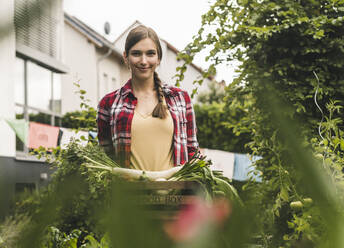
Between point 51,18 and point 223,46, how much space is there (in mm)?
2662

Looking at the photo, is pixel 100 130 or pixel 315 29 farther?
pixel 315 29

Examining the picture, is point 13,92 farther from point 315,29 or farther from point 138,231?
point 315,29

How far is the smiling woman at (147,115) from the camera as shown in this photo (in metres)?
1.71

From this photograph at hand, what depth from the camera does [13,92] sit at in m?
0.18

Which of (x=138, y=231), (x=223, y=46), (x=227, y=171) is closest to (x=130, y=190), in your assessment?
(x=138, y=231)

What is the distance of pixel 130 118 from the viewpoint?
5.65 ft

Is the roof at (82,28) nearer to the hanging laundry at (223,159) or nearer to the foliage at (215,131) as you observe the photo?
the hanging laundry at (223,159)

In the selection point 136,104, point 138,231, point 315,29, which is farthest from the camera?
point 315,29

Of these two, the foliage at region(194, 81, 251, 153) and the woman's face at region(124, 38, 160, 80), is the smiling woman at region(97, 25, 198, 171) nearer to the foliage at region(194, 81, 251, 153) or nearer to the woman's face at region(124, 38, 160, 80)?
the woman's face at region(124, 38, 160, 80)

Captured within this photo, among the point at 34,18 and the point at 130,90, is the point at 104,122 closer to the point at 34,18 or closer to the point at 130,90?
the point at 130,90

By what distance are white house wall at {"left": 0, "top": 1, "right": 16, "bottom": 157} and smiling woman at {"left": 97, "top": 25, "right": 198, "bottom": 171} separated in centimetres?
143

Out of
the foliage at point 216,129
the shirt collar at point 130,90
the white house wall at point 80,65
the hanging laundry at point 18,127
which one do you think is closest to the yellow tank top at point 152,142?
the shirt collar at point 130,90

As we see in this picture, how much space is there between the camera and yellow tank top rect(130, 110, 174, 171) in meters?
1.70

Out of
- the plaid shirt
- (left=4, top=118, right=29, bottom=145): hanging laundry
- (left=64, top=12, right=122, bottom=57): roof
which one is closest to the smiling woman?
the plaid shirt
